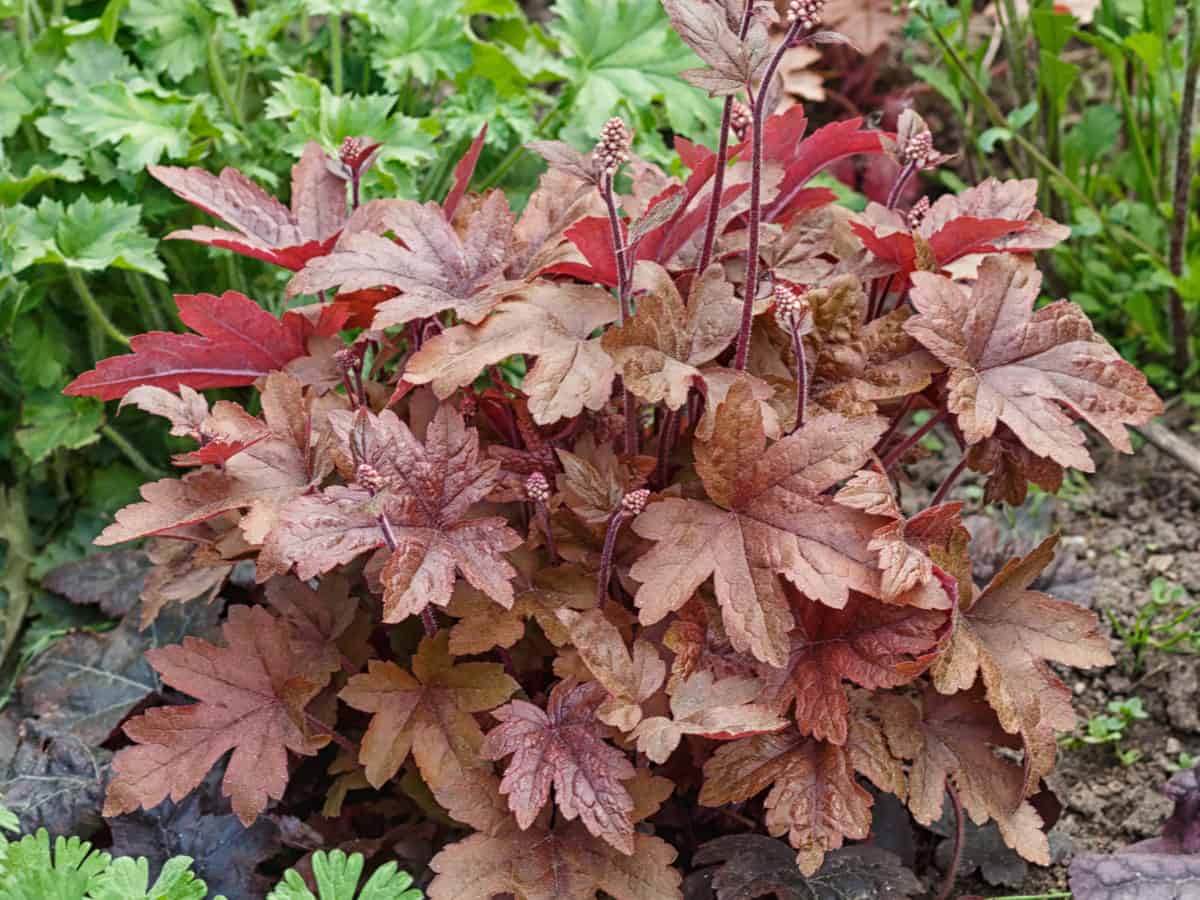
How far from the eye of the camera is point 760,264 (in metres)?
1.65

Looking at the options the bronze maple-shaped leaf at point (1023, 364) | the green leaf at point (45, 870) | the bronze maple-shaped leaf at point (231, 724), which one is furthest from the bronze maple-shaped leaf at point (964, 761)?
the green leaf at point (45, 870)

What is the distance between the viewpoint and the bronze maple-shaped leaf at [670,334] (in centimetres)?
138

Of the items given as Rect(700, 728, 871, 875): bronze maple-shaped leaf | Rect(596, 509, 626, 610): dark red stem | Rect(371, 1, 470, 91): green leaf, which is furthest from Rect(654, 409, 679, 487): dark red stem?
Rect(371, 1, 470, 91): green leaf

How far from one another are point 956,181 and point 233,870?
6.88ft

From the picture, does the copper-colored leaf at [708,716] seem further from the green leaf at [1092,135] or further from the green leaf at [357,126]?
the green leaf at [1092,135]

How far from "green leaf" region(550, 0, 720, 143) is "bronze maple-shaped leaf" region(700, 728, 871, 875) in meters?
1.41

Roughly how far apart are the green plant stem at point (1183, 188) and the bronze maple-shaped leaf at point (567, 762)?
5.14ft

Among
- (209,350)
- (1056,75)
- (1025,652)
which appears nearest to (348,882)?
(209,350)

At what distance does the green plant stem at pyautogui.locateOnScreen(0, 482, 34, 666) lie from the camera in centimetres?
230

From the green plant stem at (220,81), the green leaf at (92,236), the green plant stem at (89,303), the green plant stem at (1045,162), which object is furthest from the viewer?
the green plant stem at (220,81)

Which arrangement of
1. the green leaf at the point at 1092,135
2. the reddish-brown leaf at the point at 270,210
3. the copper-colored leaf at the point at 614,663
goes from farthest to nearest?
1. the green leaf at the point at 1092,135
2. the reddish-brown leaf at the point at 270,210
3. the copper-colored leaf at the point at 614,663

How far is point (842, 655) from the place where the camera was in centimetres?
144

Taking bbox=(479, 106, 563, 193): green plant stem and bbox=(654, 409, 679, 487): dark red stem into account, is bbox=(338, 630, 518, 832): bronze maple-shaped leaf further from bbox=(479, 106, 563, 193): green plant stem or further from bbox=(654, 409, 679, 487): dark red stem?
bbox=(479, 106, 563, 193): green plant stem

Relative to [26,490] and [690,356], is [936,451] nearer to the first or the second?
[690,356]
